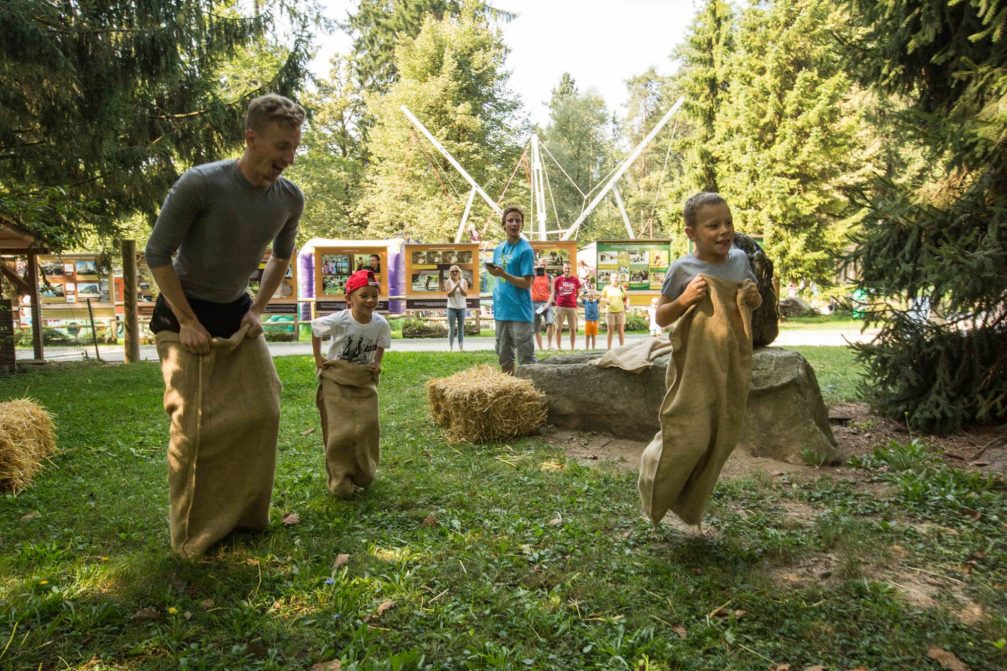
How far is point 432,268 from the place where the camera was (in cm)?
2338

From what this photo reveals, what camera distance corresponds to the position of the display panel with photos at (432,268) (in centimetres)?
→ 2317

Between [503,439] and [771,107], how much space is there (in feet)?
89.0

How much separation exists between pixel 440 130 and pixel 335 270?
18345mm

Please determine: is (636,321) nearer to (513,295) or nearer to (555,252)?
(555,252)

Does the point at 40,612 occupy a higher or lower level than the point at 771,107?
lower

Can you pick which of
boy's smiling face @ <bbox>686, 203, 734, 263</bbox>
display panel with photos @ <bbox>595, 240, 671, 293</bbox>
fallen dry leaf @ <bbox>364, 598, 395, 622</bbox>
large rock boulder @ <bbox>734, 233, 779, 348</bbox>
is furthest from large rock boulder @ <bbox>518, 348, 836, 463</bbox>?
display panel with photos @ <bbox>595, 240, 671, 293</bbox>

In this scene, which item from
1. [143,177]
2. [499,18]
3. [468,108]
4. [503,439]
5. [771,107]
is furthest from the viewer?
[499,18]

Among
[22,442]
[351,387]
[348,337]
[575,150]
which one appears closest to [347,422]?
[351,387]

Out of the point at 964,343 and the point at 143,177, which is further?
the point at 143,177

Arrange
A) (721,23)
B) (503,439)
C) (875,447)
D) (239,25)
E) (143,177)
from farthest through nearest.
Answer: (721,23) → (143,177) → (239,25) → (503,439) → (875,447)

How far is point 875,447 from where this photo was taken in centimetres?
646

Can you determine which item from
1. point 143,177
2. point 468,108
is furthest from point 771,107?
point 143,177

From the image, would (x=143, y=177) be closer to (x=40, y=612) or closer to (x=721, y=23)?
(x=40, y=612)

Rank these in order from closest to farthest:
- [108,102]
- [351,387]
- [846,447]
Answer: [351,387] → [846,447] → [108,102]
